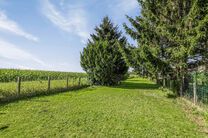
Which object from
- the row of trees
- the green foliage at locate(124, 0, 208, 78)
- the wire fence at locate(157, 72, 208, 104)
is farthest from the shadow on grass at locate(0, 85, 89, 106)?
the wire fence at locate(157, 72, 208, 104)

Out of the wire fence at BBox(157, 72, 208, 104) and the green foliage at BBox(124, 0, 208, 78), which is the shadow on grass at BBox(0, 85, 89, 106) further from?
the wire fence at BBox(157, 72, 208, 104)

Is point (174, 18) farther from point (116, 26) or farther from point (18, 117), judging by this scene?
point (116, 26)

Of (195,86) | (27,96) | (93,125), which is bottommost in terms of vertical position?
(93,125)

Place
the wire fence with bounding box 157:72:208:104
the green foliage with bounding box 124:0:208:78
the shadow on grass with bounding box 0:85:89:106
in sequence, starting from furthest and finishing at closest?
the shadow on grass with bounding box 0:85:89:106 < the green foliage with bounding box 124:0:208:78 < the wire fence with bounding box 157:72:208:104

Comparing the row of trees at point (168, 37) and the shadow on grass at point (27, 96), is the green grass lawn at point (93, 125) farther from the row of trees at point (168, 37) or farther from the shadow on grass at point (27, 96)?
the row of trees at point (168, 37)

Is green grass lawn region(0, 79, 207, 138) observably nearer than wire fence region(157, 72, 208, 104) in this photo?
Yes

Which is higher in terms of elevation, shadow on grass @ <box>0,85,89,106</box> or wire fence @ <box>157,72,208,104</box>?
wire fence @ <box>157,72,208,104</box>

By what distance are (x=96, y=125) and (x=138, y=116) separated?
6.62 feet

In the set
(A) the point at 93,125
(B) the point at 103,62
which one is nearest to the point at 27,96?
(A) the point at 93,125

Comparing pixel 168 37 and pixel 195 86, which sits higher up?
pixel 168 37

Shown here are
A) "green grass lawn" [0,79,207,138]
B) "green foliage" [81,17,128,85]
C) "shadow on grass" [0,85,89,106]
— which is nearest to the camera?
"green grass lawn" [0,79,207,138]

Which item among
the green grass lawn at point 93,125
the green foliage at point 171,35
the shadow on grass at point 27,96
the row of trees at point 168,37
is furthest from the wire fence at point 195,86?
the shadow on grass at point 27,96

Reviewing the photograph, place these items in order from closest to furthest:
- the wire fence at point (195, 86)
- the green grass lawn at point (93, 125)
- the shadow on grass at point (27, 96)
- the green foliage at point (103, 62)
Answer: the green grass lawn at point (93, 125)
the wire fence at point (195, 86)
the shadow on grass at point (27, 96)
the green foliage at point (103, 62)

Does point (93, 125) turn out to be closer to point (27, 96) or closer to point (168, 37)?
point (27, 96)
